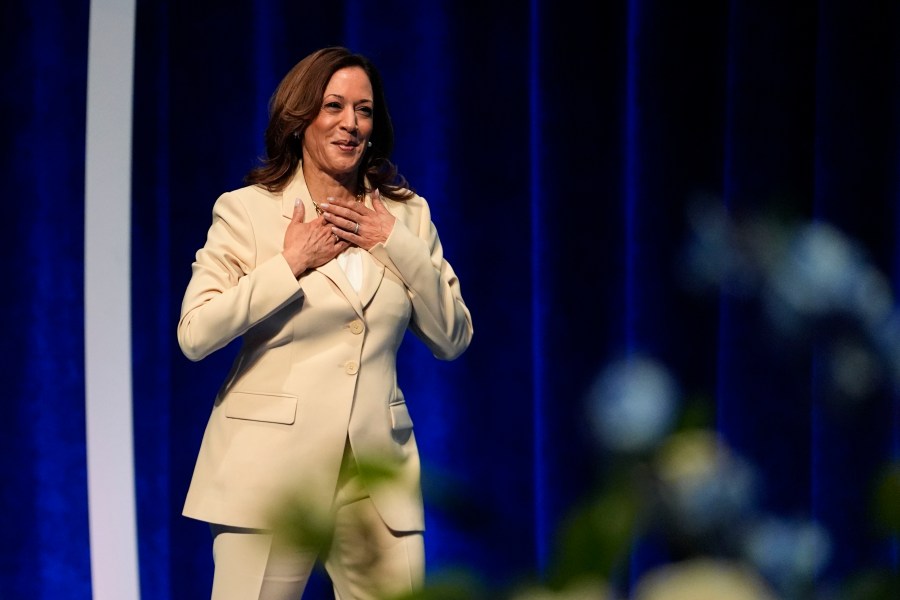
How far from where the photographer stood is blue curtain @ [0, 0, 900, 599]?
8.70 ft

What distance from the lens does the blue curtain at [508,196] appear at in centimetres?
265

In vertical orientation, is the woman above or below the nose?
below

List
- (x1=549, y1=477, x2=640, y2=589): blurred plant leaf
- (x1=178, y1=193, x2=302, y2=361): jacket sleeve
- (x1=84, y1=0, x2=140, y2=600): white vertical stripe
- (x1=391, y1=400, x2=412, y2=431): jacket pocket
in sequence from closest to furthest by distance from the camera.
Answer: (x1=549, y1=477, x2=640, y2=589): blurred plant leaf < (x1=178, y1=193, x2=302, y2=361): jacket sleeve < (x1=391, y1=400, x2=412, y2=431): jacket pocket < (x1=84, y1=0, x2=140, y2=600): white vertical stripe

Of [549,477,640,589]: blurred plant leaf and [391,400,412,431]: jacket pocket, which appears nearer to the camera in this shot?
[549,477,640,589]: blurred plant leaf

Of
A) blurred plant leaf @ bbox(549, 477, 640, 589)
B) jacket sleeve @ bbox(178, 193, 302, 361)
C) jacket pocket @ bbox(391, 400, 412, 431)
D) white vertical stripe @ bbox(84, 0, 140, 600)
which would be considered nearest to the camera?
blurred plant leaf @ bbox(549, 477, 640, 589)

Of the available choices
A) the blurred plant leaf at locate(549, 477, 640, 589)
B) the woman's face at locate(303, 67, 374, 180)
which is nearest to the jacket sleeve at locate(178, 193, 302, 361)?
the woman's face at locate(303, 67, 374, 180)

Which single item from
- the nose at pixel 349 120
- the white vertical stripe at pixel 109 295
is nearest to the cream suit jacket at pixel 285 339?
the nose at pixel 349 120

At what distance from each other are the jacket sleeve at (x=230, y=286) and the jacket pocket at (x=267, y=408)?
0.09m

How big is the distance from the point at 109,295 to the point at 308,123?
1.05 metres

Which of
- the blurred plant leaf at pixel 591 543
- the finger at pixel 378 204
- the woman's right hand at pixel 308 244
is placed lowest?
the blurred plant leaf at pixel 591 543

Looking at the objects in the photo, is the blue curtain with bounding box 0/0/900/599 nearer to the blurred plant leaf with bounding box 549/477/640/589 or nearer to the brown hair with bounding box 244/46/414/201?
the brown hair with bounding box 244/46/414/201

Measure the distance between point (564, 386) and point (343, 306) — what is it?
1219mm

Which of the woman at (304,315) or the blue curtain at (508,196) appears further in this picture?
the blue curtain at (508,196)

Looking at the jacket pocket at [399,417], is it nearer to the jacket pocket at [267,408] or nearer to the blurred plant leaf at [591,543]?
the jacket pocket at [267,408]
